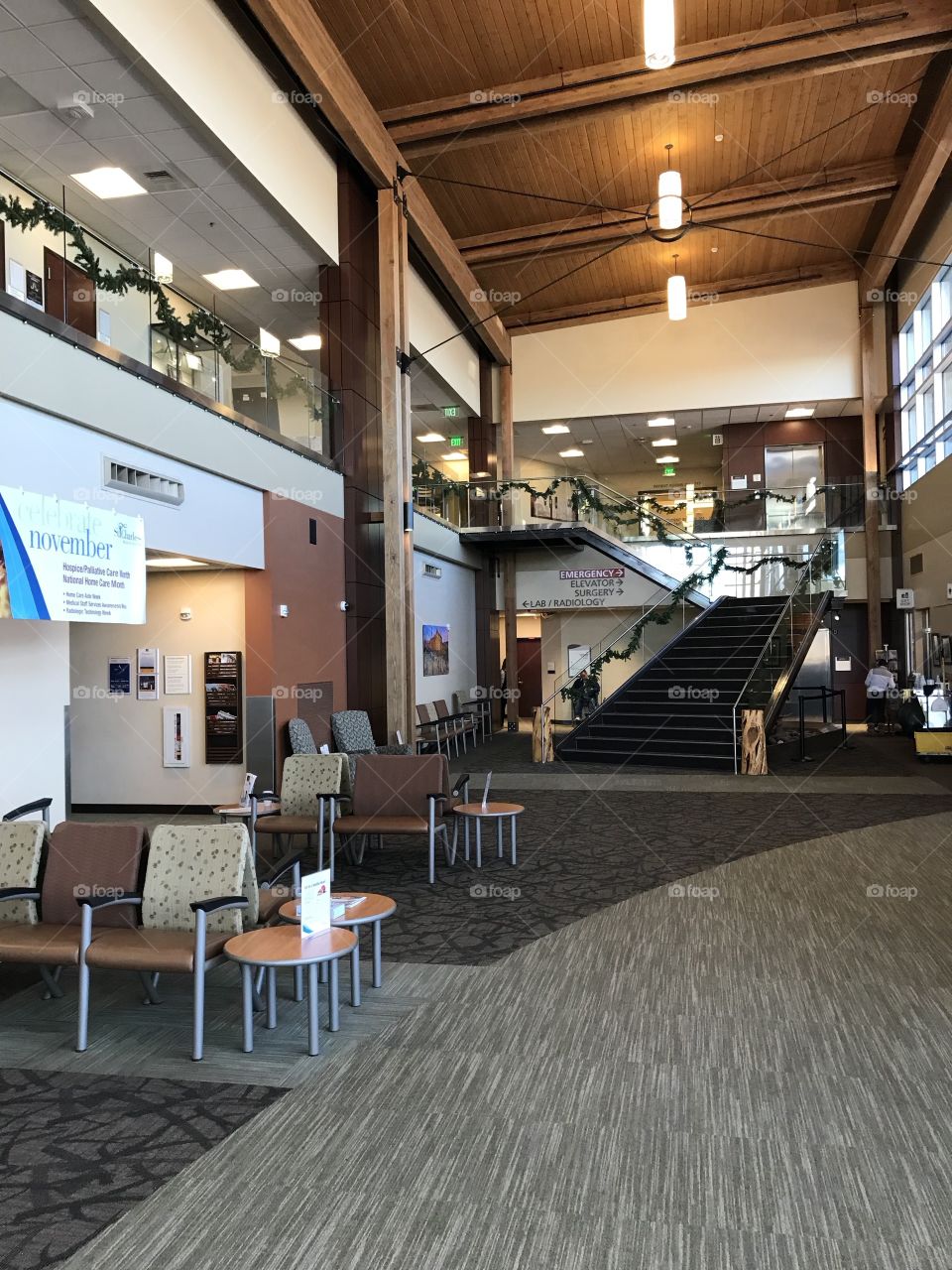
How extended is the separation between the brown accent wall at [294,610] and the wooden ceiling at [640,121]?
561 cm

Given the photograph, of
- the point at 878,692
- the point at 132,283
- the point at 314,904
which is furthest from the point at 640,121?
the point at 314,904

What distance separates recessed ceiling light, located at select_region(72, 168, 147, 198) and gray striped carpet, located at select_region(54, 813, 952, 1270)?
917 cm

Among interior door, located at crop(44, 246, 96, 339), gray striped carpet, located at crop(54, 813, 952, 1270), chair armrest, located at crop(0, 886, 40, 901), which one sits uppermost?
interior door, located at crop(44, 246, 96, 339)

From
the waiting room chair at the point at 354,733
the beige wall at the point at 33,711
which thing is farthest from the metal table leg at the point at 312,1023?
the waiting room chair at the point at 354,733

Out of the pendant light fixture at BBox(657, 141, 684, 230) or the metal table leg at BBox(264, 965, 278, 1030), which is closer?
the metal table leg at BBox(264, 965, 278, 1030)

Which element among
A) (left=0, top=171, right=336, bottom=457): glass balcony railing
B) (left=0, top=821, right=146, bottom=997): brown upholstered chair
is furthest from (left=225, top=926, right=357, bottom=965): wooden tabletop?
(left=0, top=171, right=336, bottom=457): glass balcony railing

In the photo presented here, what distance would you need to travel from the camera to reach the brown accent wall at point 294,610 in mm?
10133

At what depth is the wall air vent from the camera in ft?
24.8

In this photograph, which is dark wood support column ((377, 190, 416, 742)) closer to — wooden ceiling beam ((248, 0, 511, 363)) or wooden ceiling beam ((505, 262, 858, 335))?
wooden ceiling beam ((248, 0, 511, 363))

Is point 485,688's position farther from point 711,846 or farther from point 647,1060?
point 647,1060

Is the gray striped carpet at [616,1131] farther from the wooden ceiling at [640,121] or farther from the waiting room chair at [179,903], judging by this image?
the wooden ceiling at [640,121]

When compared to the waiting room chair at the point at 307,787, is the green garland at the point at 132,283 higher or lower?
higher

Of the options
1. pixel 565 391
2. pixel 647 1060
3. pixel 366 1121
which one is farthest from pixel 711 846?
pixel 565 391

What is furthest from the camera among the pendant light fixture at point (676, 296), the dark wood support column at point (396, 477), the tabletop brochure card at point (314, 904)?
the pendant light fixture at point (676, 296)
